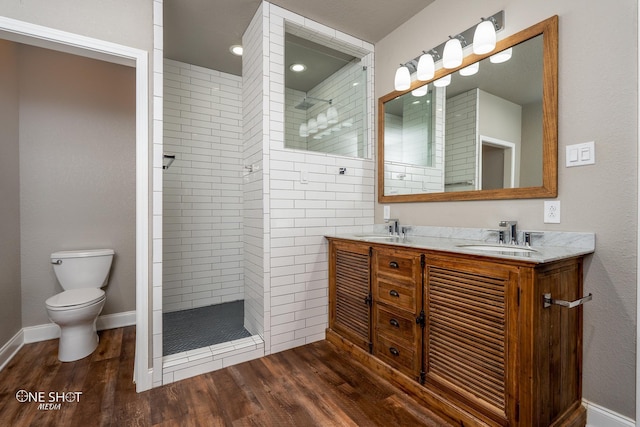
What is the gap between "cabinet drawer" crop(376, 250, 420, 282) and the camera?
1732 millimetres

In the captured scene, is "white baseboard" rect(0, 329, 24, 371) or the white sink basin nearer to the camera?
the white sink basin

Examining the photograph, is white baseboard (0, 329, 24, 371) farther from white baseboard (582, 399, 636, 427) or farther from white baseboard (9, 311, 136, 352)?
white baseboard (582, 399, 636, 427)

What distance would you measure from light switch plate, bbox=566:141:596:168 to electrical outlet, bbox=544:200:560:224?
20 cm

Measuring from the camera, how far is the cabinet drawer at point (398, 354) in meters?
1.74

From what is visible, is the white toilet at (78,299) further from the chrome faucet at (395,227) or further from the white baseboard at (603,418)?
the white baseboard at (603,418)

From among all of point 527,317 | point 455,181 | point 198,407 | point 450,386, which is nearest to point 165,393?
point 198,407

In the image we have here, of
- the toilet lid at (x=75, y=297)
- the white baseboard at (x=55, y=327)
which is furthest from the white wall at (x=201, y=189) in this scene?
the toilet lid at (x=75, y=297)

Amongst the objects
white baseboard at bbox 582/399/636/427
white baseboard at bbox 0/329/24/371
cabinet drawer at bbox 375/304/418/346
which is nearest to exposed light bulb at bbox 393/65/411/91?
cabinet drawer at bbox 375/304/418/346

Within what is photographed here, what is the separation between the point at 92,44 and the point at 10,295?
1.98 m

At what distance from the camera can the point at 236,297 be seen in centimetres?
344

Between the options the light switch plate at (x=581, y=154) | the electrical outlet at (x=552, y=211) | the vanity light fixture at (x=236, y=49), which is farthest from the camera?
the vanity light fixture at (x=236, y=49)

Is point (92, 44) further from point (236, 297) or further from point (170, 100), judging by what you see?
point (236, 297)

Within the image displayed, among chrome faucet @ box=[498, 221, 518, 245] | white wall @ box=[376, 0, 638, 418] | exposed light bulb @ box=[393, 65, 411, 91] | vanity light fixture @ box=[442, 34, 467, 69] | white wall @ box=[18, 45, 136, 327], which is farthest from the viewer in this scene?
white wall @ box=[18, 45, 136, 327]

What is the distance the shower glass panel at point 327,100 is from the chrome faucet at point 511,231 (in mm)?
1394
